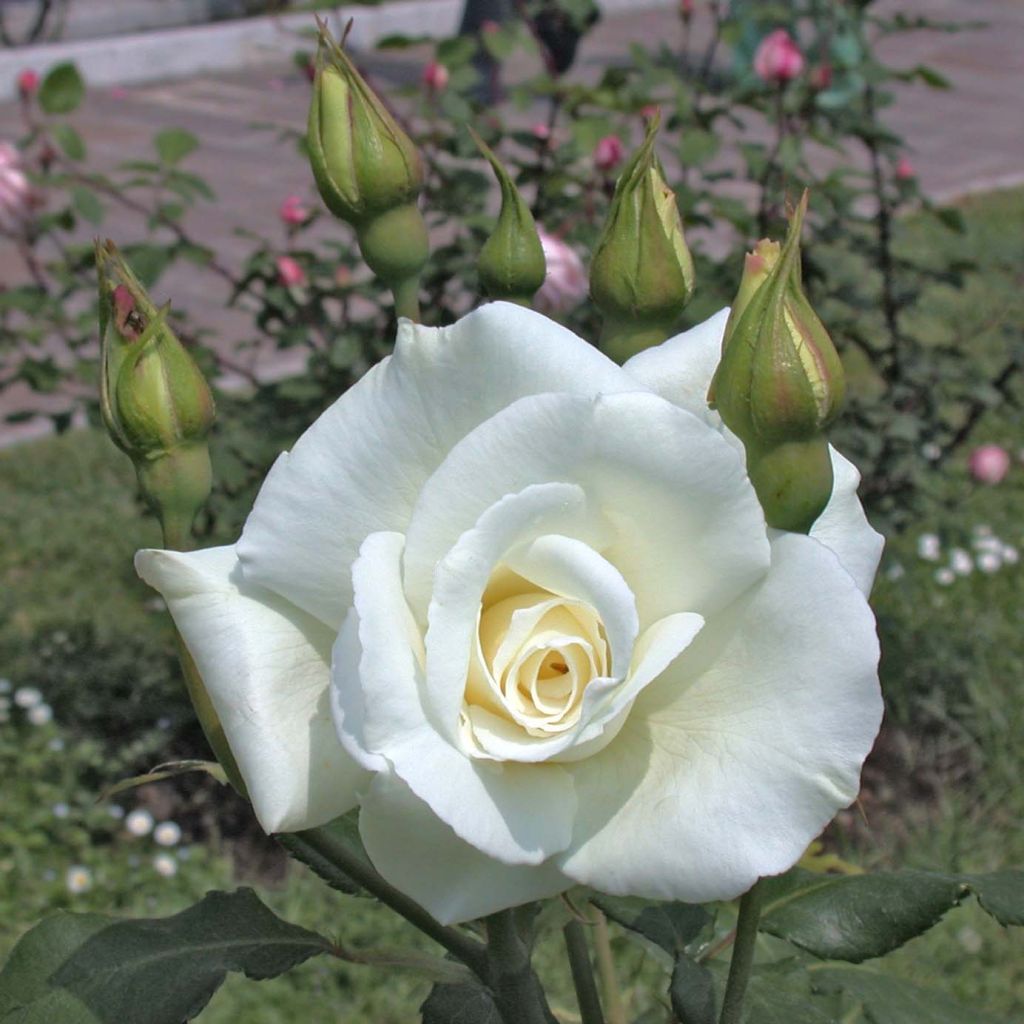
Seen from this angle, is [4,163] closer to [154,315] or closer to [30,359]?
[30,359]

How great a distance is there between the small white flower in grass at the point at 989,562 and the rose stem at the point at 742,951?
96.0 inches

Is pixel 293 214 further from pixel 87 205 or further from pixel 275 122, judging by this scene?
pixel 275 122

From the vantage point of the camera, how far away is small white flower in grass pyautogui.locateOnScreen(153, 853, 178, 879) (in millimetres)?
2084

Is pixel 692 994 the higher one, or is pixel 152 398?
pixel 152 398

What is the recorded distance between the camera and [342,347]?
192 cm

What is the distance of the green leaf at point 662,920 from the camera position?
750 millimetres

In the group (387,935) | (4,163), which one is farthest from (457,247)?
(387,935)

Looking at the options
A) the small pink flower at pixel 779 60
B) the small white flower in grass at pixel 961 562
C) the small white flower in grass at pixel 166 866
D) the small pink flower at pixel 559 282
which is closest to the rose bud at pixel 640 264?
the small pink flower at pixel 559 282

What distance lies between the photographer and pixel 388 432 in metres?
0.53

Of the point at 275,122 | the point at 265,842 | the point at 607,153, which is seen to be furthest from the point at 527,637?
the point at 275,122

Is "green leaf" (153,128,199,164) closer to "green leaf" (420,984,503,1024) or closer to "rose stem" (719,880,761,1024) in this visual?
"green leaf" (420,984,503,1024)

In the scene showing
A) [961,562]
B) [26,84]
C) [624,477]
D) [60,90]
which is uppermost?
[624,477]

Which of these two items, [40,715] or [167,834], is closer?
[167,834]

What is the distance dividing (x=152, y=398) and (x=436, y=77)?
4.82ft
